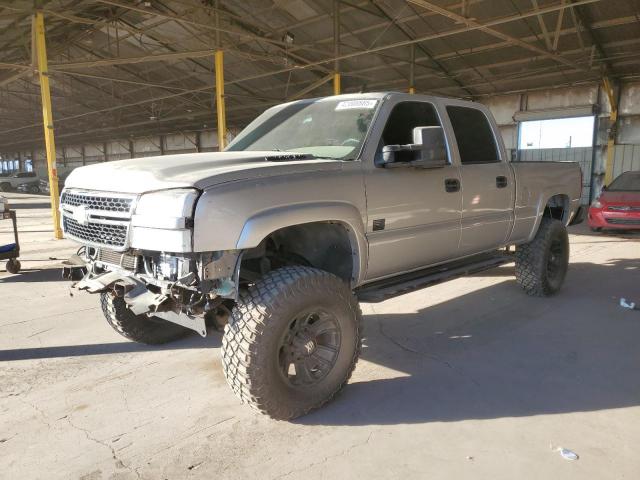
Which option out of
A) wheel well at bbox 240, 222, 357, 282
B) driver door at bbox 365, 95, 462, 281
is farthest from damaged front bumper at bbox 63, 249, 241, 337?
driver door at bbox 365, 95, 462, 281

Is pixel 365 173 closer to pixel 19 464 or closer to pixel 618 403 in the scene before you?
pixel 618 403

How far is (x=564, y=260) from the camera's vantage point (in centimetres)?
570

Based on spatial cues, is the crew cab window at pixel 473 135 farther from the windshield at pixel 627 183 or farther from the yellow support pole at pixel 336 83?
the yellow support pole at pixel 336 83

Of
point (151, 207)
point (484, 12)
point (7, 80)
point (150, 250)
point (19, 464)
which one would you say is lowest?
point (19, 464)

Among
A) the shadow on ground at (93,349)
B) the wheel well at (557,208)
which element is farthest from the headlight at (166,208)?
the wheel well at (557,208)

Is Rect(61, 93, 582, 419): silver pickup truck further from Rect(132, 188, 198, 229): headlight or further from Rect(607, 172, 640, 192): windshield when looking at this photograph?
Rect(607, 172, 640, 192): windshield

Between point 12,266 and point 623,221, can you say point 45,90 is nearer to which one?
point 12,266

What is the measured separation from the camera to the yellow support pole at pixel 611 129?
15.9 meters

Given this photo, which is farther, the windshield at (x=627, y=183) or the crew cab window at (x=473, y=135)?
the windshield at (x=627, y=183)

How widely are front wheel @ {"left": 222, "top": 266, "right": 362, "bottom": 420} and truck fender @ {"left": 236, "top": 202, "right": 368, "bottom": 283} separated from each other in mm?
301

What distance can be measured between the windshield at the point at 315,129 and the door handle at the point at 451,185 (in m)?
0.86

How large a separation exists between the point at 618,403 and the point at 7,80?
1849 centimetres

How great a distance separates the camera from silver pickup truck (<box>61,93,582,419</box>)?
264cm

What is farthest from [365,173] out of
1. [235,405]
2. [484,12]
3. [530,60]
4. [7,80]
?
[7,80]
